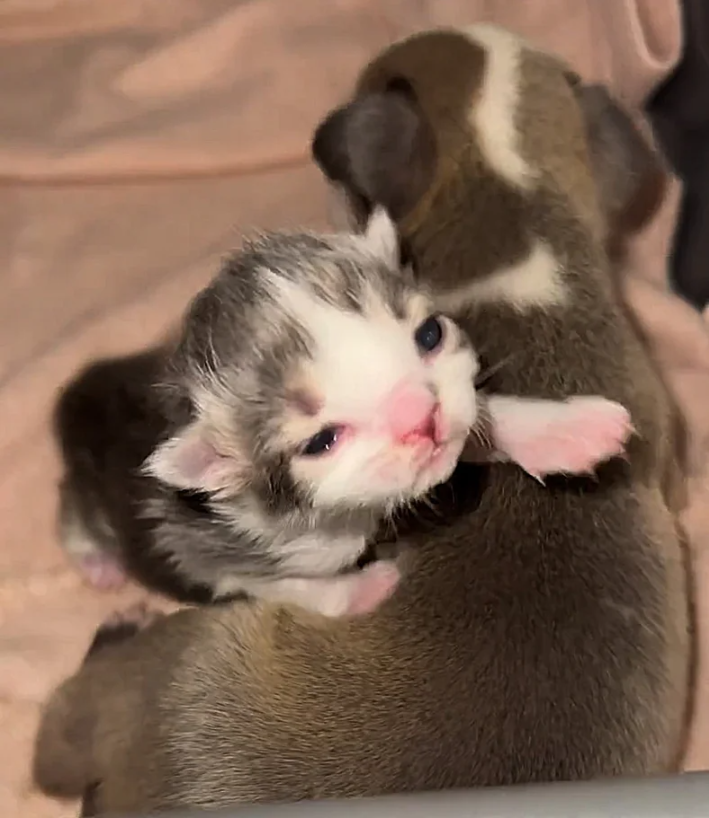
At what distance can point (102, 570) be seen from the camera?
6.25 feet

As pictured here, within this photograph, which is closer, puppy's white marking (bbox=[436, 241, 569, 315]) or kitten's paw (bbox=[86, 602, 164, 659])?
puppy's white marking (bbox=[436, 241, 569, 315])

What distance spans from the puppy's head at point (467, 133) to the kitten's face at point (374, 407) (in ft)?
1.13

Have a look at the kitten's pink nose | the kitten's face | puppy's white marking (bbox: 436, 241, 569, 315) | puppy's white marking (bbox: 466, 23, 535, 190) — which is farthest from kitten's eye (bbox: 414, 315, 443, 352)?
puppy's white marking (bbox: 466, 23, 535, 190)

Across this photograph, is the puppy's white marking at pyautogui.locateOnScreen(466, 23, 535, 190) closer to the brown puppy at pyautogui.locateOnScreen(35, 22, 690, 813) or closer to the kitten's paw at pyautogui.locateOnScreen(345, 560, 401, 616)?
the brown puppy at pyautogui.locateOnScreen(35, 22, 690, 813)

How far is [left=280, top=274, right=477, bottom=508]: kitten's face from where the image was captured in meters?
1.36

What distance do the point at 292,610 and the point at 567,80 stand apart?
853 millimetres

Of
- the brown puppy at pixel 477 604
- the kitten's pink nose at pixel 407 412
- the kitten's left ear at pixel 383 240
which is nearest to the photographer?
the kitten's pink nose at pixel 407 412

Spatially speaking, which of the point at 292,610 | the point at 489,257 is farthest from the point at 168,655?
the point at 489,257

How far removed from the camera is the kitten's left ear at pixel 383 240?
161 cm

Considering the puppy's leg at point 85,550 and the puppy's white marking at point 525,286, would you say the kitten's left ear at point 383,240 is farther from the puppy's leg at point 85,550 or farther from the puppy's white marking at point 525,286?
the puppy's leg at point 85,550

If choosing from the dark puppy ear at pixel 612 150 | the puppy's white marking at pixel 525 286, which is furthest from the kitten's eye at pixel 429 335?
the dark puppy ear at pixel 612 150

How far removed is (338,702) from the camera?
4.93 feet

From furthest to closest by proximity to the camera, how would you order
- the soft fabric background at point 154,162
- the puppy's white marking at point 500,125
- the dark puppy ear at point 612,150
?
the soft fabric background at point 154,162
the dark puppy ear at point 612,150
the puppy's white marking at point 500,125

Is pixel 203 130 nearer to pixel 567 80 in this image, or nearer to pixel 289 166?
pixel 289 166
